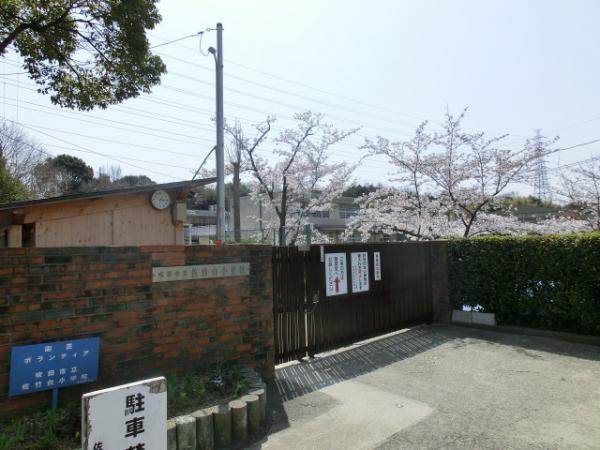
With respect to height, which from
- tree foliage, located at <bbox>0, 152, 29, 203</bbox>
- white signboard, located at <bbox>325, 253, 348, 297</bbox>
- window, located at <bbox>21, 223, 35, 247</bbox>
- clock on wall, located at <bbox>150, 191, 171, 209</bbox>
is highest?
tree foliage, located at <bbox>0, 152, 29, 203</bbox>

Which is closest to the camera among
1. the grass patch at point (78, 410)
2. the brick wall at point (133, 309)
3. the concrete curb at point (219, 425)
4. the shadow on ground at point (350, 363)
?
the grass patch at point (78, 410)

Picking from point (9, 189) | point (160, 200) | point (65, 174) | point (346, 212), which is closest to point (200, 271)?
point (160, 200)

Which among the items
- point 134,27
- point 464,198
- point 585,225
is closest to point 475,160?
point 464,198

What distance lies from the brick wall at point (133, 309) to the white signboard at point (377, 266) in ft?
9.55

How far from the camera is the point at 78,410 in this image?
3500 mm

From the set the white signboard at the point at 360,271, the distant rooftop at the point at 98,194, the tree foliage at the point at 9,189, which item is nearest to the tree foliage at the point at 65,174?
the tree foliage at the point at 9,189

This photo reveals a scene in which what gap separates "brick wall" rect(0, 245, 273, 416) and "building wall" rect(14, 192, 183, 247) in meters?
4.49

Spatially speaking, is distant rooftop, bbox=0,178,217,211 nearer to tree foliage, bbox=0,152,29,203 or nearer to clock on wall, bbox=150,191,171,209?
clock on wall, bbox=150,191,171,209

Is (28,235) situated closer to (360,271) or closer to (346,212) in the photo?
(360,271)

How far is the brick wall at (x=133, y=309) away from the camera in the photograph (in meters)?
3.42

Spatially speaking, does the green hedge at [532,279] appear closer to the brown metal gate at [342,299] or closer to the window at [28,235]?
the brown metal gate at [342,299]

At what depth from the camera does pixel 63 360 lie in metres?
3.54

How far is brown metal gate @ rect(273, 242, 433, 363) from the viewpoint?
589cm

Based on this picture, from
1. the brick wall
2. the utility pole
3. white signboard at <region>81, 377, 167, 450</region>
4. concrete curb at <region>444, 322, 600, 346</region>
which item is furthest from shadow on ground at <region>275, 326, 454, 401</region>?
the utility pole
